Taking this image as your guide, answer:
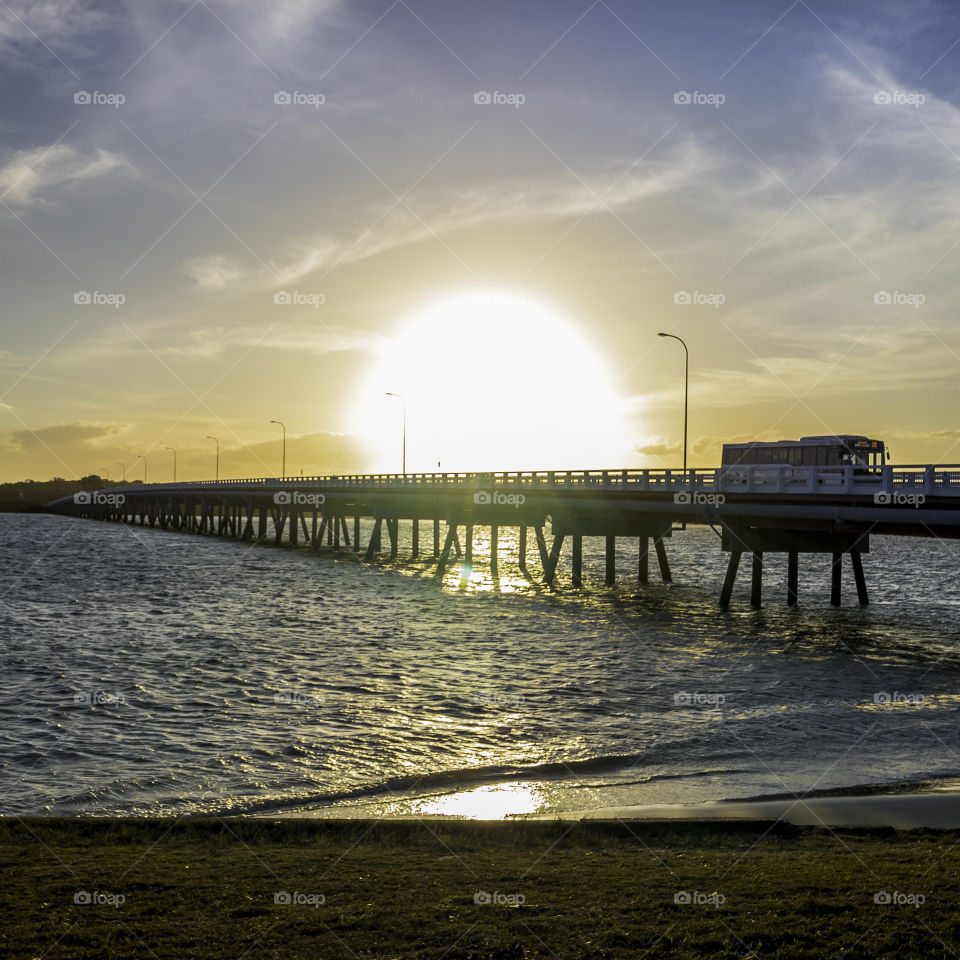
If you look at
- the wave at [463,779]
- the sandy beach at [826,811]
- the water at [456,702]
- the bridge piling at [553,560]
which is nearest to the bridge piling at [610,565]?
the bridge piling at [553,560]

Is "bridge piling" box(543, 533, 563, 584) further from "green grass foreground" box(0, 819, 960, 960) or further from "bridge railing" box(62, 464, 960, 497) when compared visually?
"green grass foreground" box(0, 819, 960, 960)

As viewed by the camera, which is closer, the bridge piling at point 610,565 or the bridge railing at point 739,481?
the bridge railing at point 739,481

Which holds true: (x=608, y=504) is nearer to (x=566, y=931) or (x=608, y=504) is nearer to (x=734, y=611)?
(x=734, y=611)

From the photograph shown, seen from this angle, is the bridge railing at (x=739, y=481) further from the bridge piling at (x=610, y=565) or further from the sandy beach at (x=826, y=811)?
the sandy beach at (x=826, y=811)

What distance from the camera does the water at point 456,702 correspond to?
13406mm

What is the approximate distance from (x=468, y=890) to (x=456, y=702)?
11691 mm

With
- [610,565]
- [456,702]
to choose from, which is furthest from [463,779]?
[610,565]

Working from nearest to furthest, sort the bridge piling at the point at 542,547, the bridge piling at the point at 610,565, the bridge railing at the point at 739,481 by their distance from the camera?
1. the bridge railing at the point at 739,481
2. the bridge piling at the point at 610,565
3. the bridge piling at the point at 542,547

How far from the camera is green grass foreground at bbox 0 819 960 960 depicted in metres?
6.82

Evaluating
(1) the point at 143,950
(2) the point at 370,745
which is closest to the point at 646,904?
(1) the point at 143,950

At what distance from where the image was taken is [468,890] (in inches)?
314

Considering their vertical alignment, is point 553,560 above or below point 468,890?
below

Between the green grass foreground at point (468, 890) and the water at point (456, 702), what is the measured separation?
2.44 meters

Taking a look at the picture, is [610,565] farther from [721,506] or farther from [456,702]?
[456,702]
